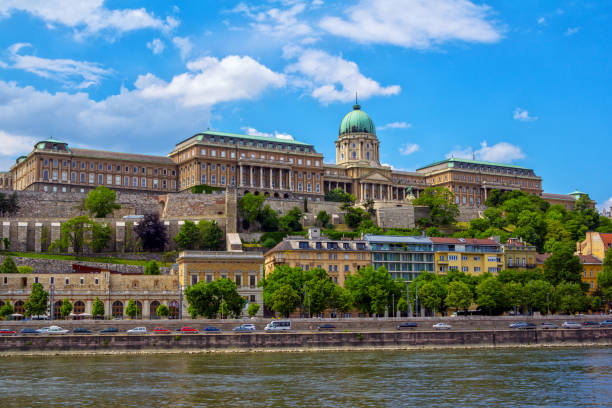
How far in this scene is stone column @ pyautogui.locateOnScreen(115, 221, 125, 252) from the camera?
11125cm

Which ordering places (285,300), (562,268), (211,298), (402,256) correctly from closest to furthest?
(211,298), (285,300), (562,268), (402,256)

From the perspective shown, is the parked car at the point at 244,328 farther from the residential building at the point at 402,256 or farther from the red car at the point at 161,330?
the residential building at the point at 402,256

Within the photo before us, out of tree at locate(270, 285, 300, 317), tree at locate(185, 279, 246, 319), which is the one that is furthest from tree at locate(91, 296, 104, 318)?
tree at locate(270, 285, 300, 317)

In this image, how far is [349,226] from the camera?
5221 inches

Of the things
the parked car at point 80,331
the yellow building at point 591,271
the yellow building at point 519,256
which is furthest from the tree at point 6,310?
the yellow building at point 591,271

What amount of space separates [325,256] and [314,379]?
45355 mm

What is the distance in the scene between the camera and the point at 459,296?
281 ft

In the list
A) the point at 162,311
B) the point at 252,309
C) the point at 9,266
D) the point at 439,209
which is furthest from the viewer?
the point at 439,209

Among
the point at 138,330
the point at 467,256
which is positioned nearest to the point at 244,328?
the point at 138,330

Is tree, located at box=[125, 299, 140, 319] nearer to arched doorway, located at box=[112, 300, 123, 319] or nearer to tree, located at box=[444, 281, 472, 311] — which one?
arched doorway, located at box=[112, 300, 123, 319]

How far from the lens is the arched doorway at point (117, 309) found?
81.4 m

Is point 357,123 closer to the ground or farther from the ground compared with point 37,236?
farther from the ground

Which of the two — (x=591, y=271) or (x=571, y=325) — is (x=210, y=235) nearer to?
(x=591, y=271)

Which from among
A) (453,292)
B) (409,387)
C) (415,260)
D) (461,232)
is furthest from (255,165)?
(409,387)
